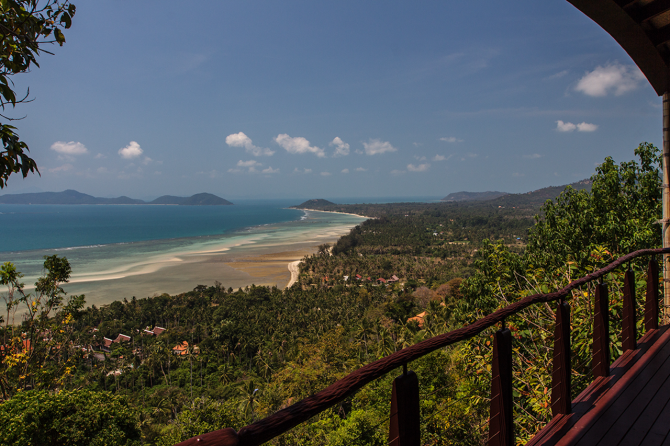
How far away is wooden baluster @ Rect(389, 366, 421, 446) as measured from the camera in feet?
3.17

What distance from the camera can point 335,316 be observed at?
28.3m

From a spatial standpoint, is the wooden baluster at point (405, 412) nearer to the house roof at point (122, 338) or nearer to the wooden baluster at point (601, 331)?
the wooden baluster at point (601, 331)

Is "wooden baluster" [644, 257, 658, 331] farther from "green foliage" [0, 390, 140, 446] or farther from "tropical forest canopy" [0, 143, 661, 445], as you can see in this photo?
"green foliage" [0, 390, 140, 446]

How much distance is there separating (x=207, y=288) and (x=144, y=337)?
7.74 metres

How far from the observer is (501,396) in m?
1.31

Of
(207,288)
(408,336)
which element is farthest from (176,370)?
(408,336)

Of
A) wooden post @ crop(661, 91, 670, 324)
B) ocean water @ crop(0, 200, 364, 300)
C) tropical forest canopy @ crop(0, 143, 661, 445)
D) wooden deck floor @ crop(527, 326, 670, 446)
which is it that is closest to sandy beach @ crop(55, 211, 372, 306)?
ocean water @ crop(0, 200, 364, 300)

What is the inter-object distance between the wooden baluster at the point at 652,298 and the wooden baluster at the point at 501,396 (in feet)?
6.84

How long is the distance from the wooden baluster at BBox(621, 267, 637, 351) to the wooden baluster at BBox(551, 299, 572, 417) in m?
1.04

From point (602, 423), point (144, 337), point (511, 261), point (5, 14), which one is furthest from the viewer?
point (144, 337)

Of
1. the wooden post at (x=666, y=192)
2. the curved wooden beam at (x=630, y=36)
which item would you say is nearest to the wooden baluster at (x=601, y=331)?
the curved wooden beam at (x=630, y=36)

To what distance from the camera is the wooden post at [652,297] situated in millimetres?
2598

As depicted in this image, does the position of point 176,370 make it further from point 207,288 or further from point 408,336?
point 408,336

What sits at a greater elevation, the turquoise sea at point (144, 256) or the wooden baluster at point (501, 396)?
the wooden baluster at point (501, 396)
